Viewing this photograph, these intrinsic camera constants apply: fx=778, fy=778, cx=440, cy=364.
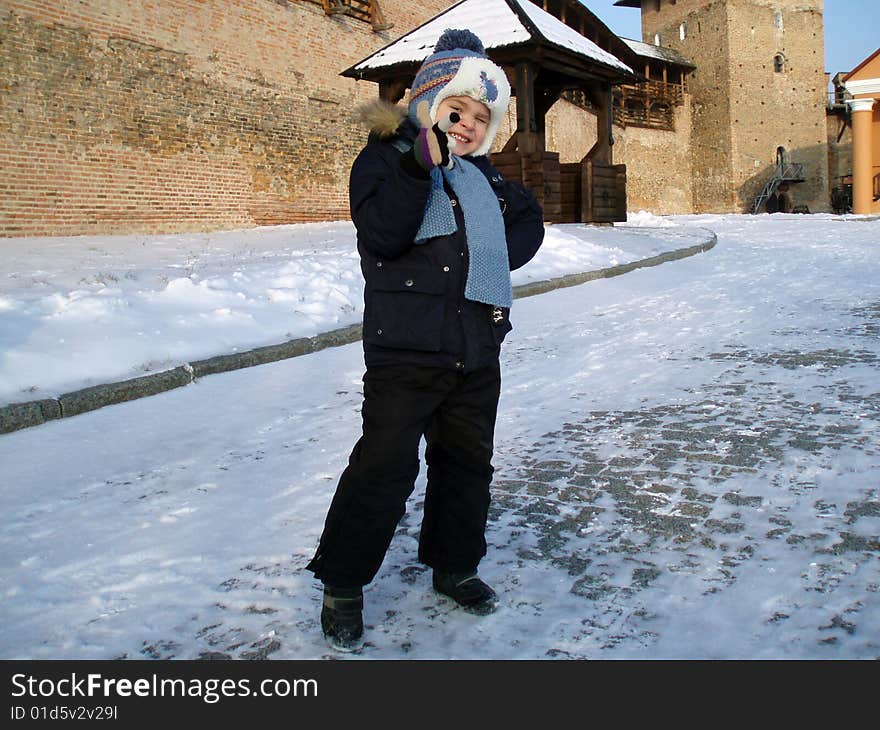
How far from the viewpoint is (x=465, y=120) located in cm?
191

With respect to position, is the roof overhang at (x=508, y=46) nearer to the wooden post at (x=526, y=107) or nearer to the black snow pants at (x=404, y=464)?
the wooden post at (x=526, y=107)

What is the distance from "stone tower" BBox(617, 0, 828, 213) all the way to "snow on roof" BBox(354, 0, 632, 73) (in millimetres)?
22310

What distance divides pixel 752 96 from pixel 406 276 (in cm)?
3596

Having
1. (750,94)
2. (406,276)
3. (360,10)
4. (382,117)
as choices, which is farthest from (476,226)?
(750,94)

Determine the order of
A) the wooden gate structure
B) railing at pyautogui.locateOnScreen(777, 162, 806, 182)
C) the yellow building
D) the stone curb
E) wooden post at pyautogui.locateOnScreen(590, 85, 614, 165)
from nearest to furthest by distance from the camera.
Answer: the stone curb → the wooden gate structure → wooden post at pyautogui.locateOnScreen(590, 85, 614, 165) → the yellow building → railing at pyautogui.locateOnScreen(777, 162, 806, 182)

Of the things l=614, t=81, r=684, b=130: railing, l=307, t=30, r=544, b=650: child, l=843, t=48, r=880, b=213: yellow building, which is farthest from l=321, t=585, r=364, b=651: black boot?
l=614, t=81, r=684, b=130: railing

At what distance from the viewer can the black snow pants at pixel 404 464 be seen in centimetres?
181

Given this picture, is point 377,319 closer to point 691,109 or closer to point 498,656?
point 498,656

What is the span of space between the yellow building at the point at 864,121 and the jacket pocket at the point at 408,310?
28202mm

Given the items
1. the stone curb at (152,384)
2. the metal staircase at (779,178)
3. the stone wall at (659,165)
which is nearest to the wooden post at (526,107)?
the stone curb at (152,384)

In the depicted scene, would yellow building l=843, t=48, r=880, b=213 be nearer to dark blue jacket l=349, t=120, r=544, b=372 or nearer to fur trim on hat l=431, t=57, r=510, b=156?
fur trim on hat l=431, t=57, r=510, b=156

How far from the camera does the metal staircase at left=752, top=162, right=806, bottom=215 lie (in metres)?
33.7
